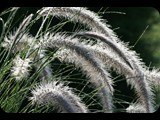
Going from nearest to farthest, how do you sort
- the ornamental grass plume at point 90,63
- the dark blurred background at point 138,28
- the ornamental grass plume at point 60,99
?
the ornamental grass plume at point 60,99 → the ornamental grass plume at point 90,63 → the dark blurred background at point 138,28

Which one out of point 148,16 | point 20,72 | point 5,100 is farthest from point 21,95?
point 148,16

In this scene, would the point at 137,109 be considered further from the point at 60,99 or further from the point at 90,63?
the point at 60,99

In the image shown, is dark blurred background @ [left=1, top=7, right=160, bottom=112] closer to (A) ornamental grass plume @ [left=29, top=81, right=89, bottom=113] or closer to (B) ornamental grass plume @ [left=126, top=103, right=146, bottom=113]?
(B) ornamental grass plume @ [left=126, top=103, right=146, bottom=113]

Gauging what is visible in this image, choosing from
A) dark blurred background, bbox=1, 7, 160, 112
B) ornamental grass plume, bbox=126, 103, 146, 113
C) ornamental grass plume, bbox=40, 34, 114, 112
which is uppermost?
ornamental grass plume, bbox=40, 34, 114, 112

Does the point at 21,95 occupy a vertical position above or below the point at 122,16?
above

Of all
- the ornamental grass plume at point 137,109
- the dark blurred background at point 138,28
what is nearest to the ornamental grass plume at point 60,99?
the ornamental grass plume at point 137,109

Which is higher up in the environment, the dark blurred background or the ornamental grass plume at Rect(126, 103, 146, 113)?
the ornamental grass plume at Rect(126, 103, 146, 113)

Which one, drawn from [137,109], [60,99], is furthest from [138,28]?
[60,99]

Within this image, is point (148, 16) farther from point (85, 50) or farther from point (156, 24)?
point (85, 50)

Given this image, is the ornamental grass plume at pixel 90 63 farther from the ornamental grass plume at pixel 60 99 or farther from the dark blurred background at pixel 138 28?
the dark blurred background at pixel 138 28

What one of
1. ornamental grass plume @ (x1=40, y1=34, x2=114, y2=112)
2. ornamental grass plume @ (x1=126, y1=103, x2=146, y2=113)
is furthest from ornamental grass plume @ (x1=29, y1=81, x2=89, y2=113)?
ornamental grass plume @ (x1=126, y1=103, x2=146, y2=113)
